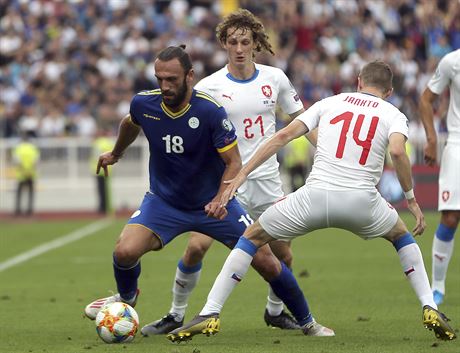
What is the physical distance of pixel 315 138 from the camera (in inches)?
375

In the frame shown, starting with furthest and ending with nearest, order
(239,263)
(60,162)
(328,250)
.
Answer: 1. (60,162)
2. (328,250)
3. (239,263)

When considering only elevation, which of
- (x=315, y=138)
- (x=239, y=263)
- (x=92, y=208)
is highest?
(x=315, y=138)

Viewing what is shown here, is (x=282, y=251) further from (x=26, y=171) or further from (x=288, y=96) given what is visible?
(x=26, y=171)

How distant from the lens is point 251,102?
980cm

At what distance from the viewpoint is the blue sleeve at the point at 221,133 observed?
879 centimetres

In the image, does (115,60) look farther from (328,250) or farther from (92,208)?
(328,250)

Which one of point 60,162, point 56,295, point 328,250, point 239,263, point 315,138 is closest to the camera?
point 239,263

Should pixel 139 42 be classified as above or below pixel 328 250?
above

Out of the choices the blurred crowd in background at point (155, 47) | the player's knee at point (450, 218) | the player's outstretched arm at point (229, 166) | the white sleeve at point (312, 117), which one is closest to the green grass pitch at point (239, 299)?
the player's knee at point (450, 218)

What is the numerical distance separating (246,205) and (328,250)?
26.3 ft

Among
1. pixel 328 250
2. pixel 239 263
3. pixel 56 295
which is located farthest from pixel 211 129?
pixel 328 250

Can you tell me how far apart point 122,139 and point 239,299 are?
130 inches

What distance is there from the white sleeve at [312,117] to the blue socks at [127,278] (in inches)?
64.9

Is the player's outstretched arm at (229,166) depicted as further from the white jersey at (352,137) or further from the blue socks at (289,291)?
the blue socks at (289,291)
